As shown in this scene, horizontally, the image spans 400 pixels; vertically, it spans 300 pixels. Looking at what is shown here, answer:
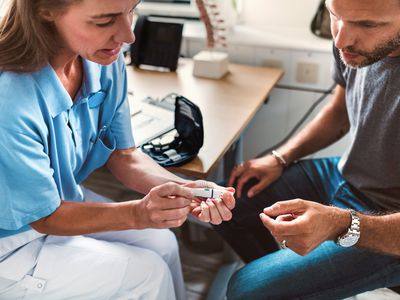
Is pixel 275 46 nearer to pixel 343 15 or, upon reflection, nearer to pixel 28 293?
pixel 343 15

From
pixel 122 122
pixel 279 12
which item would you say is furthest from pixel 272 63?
pixel 122 122

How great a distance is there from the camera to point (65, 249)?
1004 mm

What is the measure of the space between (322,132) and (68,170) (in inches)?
32.2

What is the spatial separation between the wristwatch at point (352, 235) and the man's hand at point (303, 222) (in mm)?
11

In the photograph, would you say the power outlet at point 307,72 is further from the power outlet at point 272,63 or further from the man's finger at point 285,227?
the man's finger at point 285,227

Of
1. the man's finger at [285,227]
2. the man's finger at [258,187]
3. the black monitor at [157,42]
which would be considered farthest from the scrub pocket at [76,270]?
the black monitor at [157,42]

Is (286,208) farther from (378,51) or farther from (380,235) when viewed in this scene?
(378,51)

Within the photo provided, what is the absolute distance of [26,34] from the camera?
876 mm

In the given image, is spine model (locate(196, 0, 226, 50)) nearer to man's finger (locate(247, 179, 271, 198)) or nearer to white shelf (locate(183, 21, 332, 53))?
white shelf (locate(183, 21, 332, 53))

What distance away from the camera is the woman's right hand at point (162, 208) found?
92cm

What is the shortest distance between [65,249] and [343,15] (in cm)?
83

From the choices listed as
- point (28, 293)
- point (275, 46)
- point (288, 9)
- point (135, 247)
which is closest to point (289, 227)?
point (135, 247)

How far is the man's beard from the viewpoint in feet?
3.35

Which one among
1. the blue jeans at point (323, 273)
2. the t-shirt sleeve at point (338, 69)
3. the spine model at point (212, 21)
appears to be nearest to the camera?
the blue jeans at point (323, 273)
